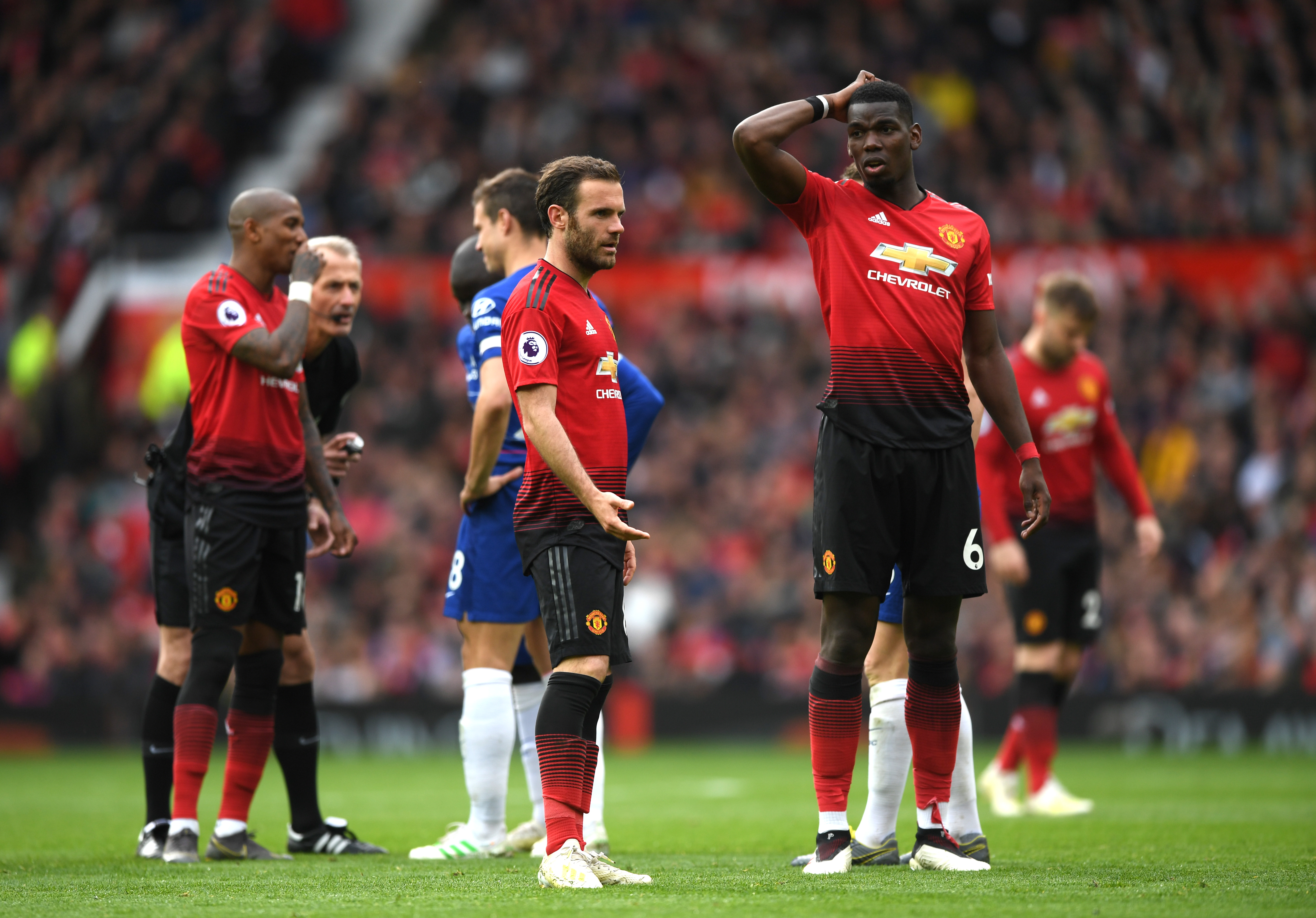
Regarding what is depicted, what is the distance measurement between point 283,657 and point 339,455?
1.07 meters

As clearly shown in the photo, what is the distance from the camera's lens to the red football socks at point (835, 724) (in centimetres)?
527

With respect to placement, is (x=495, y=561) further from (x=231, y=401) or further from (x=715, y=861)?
(x=715, y=861)

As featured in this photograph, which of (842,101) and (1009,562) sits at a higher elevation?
(842,101)

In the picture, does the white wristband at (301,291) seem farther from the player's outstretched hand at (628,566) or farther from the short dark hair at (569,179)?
the player's outstretched hand at (628,566)

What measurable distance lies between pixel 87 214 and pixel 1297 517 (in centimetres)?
1597

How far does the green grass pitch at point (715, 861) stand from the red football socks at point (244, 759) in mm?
377

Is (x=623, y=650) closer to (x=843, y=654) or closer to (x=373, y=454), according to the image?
(x=843, y=654)

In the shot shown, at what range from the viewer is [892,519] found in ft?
17.5

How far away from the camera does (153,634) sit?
16984 mm

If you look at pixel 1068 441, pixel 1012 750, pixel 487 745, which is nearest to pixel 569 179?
pixel 487 745

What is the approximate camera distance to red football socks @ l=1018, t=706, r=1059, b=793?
332 inches

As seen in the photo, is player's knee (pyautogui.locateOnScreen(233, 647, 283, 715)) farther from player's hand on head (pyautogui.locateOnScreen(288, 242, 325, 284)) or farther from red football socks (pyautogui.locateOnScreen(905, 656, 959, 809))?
red football socks (pyautogui.locateOnScreen(905, 656, 959, 809))

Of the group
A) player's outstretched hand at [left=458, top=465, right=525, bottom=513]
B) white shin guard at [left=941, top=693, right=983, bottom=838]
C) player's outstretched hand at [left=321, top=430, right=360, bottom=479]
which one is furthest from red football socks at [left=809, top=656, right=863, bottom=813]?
player's outstretched hand at [left=321, top=430, right=360, bottom=479]

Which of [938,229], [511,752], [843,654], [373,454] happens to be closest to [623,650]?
[843,654]
